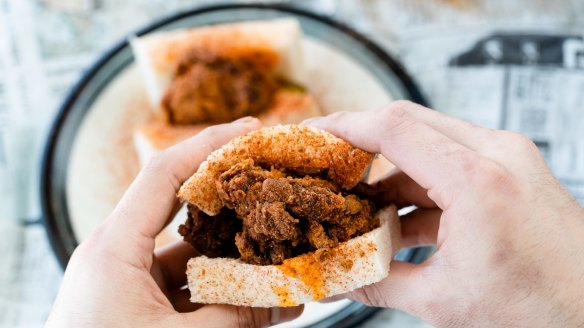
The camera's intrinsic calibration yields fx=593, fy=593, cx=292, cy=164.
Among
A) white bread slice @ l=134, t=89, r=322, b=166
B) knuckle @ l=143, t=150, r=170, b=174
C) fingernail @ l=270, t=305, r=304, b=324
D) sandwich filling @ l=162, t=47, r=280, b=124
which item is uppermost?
sandwich filling @ l=162, t=47, r=280, b=124

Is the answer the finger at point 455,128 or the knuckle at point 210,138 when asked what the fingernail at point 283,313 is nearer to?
the knuckle at point 210,138

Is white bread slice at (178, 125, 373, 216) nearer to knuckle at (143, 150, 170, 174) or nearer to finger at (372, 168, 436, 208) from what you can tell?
knuckle at (143, 150, 170, 174)

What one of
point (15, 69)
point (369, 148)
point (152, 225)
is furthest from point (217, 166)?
point (15, 69)

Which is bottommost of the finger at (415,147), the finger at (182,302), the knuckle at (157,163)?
the finger at (182,302)

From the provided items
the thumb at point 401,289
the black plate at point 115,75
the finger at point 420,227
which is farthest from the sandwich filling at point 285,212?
the black plate at point 115,75

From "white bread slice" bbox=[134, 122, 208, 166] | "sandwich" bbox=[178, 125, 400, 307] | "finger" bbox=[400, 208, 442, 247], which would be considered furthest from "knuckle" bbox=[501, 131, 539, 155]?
"white bread slice" bbox=[134, 122, 208, 166]

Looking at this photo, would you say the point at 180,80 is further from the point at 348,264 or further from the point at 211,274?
the point at 348,264
